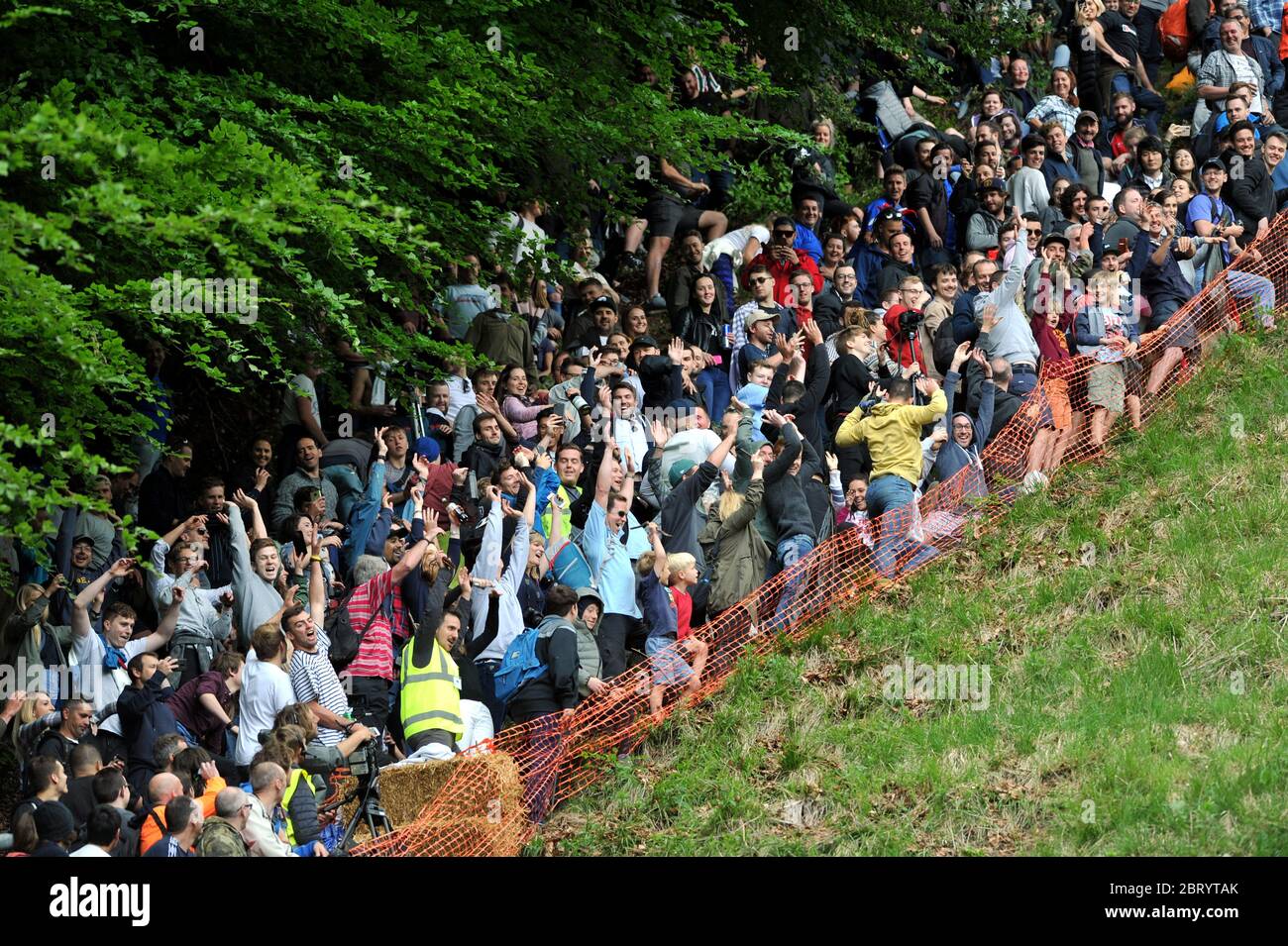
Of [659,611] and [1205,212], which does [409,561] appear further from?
[1205,212]

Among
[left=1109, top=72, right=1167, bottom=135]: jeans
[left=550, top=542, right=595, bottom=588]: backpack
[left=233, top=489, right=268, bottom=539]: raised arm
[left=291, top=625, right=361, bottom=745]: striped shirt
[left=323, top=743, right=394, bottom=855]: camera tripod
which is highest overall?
[left=1109, top=72, right=1167, bottom=135]: jeans

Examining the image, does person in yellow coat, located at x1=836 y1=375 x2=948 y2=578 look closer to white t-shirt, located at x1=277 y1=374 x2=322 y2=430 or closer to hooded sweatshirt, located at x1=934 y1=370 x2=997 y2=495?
hooded sweatshirt, located at x1=934 y1=370 x2=997 y2=495

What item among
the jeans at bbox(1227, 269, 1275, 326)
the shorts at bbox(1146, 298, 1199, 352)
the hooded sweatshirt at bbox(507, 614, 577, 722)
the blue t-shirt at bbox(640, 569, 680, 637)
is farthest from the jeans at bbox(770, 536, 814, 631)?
the jeans at bbox(1227, 269, 1275, 326)

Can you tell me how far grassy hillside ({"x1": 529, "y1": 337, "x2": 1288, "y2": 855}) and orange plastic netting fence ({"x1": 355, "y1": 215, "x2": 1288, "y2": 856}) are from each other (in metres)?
0.21

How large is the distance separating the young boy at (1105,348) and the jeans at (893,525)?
7.21ft

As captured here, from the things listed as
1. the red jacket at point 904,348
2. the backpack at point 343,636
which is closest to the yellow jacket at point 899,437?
the red jacket at point 904,348

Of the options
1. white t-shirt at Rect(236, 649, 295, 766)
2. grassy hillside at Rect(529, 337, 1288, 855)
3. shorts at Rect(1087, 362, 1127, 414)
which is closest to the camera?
grassy hillside at Rect(529, 337, 1288, 855)

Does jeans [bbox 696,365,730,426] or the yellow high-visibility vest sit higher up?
jeans [bbox 696,365,730,426]

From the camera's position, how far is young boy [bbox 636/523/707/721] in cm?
1441

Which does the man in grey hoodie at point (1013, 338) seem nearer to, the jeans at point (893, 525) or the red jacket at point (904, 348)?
the red jacket at point (904, 348)

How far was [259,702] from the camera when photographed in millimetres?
13242

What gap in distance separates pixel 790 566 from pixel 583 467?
2197 mm

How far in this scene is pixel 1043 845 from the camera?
40.1 feet

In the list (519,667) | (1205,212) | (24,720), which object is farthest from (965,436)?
(24,720)
